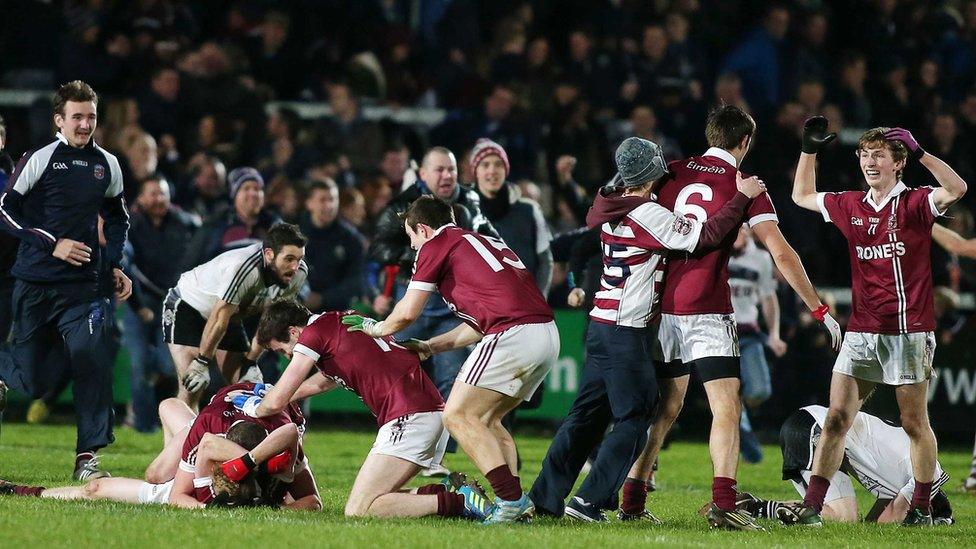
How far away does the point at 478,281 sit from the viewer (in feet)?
28.5

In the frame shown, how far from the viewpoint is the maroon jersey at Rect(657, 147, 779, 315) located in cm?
875

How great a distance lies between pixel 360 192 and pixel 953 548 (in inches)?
411

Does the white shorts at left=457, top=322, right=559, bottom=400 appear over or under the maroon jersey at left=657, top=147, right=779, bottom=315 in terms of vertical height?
under

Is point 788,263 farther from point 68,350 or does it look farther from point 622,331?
point 68,350

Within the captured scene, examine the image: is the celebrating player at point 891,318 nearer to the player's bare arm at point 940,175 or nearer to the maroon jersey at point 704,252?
the player's bare arm at point 940,175

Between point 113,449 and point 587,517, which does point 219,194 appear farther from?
point 587,517

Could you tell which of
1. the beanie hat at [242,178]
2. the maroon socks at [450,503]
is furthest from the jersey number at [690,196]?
the beanie hat at [242,178]

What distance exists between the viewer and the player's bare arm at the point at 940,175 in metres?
9.06

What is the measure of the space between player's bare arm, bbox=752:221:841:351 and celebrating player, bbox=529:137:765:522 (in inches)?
7.9

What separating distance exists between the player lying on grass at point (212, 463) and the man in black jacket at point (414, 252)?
9.72ft

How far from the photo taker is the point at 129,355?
1505cm

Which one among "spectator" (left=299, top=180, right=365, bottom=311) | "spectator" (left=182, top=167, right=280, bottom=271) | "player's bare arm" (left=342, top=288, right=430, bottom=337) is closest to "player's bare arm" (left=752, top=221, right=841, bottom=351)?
"player's bare arm" (left=342, top=288, right=430, bottom=337)

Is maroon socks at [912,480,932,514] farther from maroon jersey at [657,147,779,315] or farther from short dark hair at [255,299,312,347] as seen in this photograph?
short dark hair at [255,299,312,347]

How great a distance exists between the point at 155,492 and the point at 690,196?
3.57m
